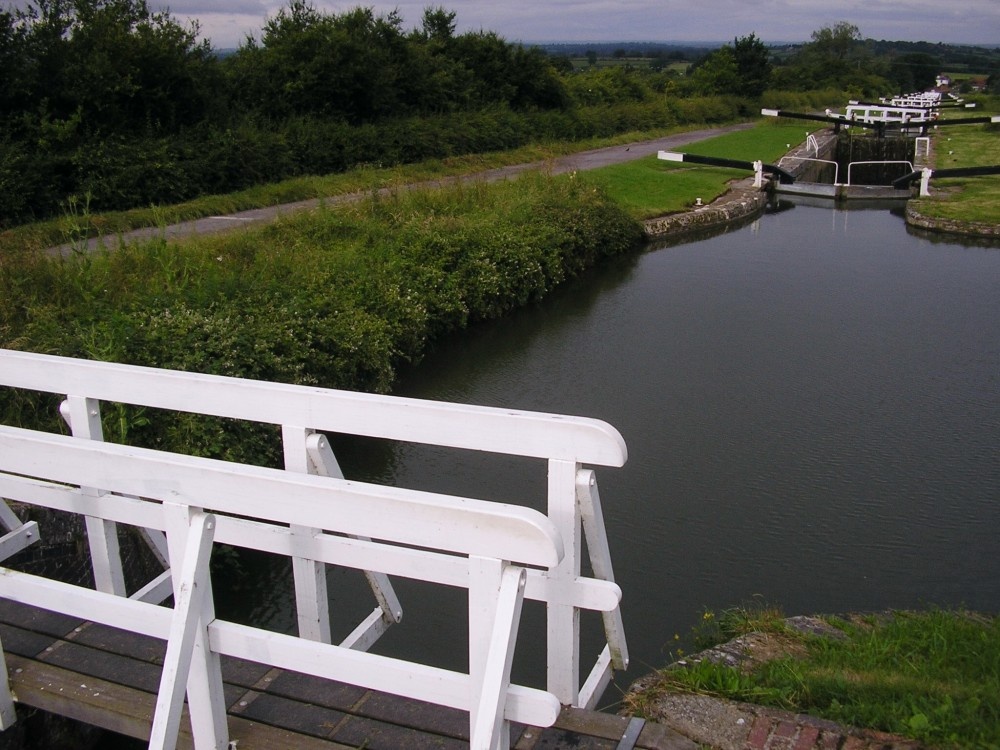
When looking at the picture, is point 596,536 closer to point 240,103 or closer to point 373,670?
point 373,670

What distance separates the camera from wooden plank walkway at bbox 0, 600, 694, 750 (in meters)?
2.85

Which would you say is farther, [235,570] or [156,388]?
[235,570]

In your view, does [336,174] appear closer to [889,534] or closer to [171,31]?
[171,31]

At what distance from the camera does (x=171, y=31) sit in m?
16.3

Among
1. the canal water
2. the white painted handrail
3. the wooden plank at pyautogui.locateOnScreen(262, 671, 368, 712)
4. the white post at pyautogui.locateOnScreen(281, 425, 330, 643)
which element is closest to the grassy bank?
the canal water

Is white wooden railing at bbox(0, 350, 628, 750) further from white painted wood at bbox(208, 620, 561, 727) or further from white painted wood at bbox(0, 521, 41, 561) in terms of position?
white painted wood at bbox(0, 521, 41, 561)

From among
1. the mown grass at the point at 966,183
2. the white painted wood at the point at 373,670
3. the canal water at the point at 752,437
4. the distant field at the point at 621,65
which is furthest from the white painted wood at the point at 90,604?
the distant field at the point at 621,65

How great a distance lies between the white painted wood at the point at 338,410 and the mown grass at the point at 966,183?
55.5 ft

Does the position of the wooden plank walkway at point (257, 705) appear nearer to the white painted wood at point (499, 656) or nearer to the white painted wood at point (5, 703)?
the white painted wood at point (5, 703)

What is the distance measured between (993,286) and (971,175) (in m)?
9.53

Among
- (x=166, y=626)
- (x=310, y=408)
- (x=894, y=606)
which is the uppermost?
(x=310, y=408)

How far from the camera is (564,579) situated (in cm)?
293

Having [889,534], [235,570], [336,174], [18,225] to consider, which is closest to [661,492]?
[889,534]

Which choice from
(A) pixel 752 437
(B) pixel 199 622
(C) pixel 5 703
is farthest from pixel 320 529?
(A) pixel 752 437
